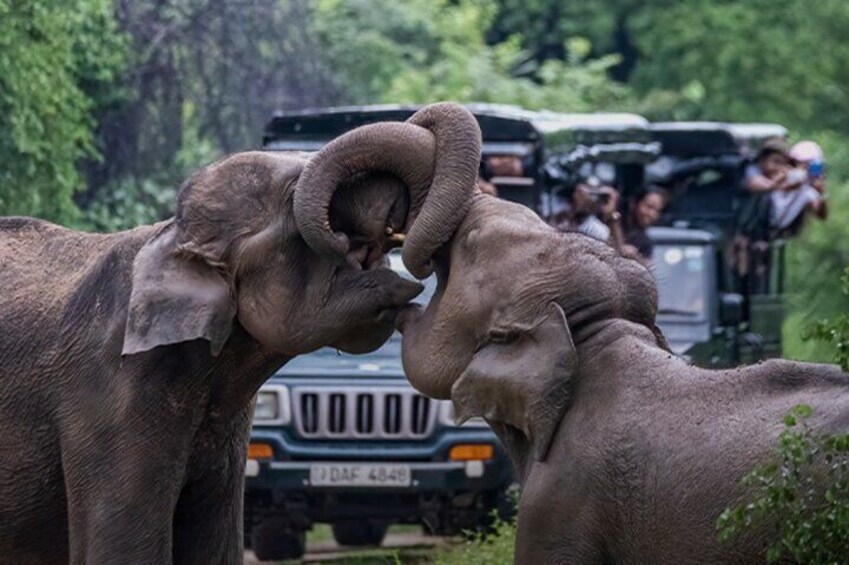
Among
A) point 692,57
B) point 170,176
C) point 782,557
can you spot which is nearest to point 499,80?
point 692,57

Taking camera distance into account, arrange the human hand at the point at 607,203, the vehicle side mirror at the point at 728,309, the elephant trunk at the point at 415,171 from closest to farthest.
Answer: the elephant trunk at the point at 415,171 < the human hand at the point at 607,203 < the vehicle side mirror at the point at 728,309

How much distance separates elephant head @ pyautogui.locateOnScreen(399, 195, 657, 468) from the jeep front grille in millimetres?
6935

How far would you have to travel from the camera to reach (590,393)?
809 cm

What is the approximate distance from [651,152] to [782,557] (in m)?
13.7

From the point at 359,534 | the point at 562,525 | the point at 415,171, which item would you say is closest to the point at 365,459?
the point at 359,534

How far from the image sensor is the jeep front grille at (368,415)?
15.4 meters

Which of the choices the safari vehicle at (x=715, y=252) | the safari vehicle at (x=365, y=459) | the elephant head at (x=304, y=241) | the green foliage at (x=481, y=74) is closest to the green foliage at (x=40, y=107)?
the safari vehicle at (x=365, y=459)

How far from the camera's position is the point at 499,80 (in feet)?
105

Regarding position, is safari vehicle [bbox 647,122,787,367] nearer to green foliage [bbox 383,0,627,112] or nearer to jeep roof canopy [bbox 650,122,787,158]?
jeep roof canopy [bbox 650,122,787,158]

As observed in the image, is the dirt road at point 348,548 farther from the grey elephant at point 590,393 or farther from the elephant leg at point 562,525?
the elephant leg at point 562,525

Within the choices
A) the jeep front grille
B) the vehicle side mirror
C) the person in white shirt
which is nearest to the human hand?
the vehicle side mirror

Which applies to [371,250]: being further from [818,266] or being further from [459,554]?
[818,266]

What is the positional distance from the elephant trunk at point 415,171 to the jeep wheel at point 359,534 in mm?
7855

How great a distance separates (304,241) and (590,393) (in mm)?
1290
